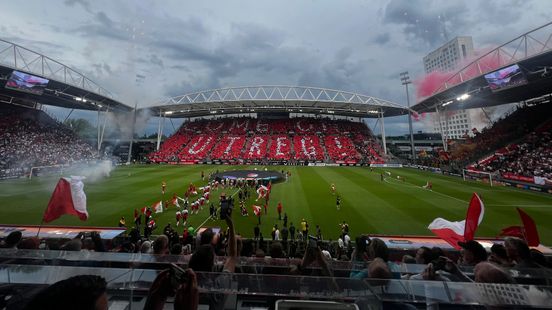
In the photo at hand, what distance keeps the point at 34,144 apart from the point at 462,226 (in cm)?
6372

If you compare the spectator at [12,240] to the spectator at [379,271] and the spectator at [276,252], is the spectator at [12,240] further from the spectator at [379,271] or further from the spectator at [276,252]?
the spectator at [379,271]

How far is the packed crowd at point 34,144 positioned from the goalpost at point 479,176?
63.7 meters

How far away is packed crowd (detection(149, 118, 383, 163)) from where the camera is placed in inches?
2457

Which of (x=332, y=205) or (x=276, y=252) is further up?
(x=276, y=252)

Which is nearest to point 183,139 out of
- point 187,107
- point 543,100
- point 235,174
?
point 187,107

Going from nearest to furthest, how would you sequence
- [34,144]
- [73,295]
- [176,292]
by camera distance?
1. [73,295]
2. [176,292]
3. [34,144]

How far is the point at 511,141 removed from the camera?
41344 mm

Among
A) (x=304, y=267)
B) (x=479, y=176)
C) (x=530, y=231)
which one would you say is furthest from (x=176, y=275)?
(x=479, y=176)

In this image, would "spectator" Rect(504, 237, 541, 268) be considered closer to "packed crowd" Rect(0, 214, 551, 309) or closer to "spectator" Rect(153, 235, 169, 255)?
"packed crowd" Rect(0, 214, 551, 309)

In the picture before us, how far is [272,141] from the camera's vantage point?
6925cm

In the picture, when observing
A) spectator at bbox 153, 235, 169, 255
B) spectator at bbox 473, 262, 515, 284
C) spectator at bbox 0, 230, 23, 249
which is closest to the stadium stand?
spectator at bbox 473, 262, 515, 284

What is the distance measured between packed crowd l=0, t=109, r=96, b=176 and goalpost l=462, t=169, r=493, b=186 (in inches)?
2507

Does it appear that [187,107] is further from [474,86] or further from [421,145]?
[421,145]

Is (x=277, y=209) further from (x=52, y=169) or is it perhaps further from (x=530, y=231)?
(x=52, y=169)
